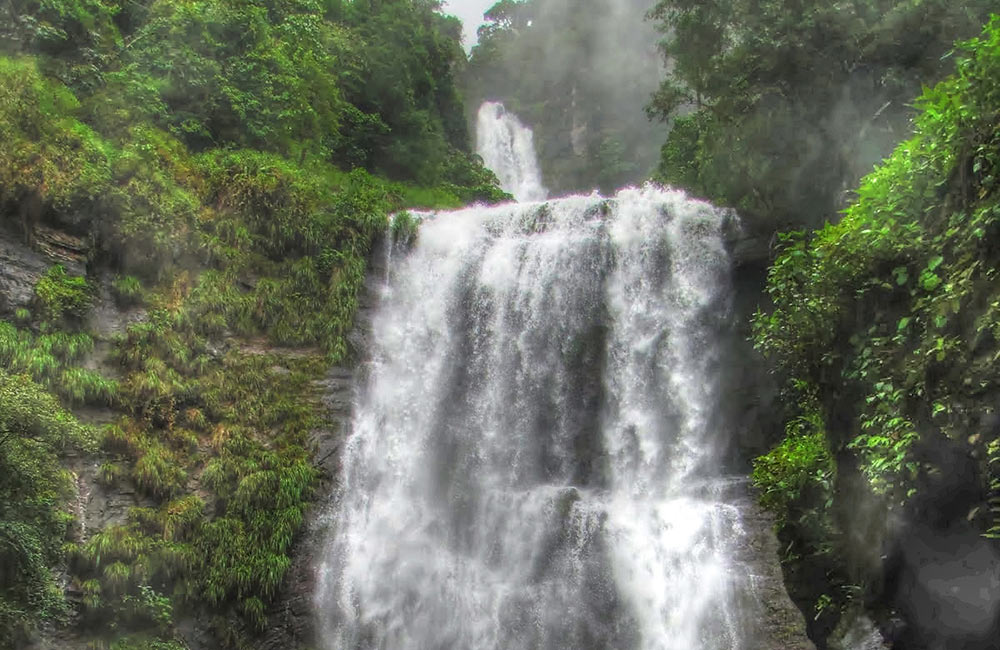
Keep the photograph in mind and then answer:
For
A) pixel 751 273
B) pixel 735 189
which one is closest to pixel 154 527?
pixel 751 273

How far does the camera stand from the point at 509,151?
3412 cm

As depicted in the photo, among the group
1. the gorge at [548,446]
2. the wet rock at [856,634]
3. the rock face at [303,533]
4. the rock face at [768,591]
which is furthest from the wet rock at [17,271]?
the wet rock at [856,634]

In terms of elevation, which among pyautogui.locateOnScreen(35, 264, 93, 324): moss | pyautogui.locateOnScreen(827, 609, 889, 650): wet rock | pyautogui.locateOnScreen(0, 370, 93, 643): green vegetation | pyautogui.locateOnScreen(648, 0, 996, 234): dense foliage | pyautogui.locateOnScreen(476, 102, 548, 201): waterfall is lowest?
pyautogui.locateOnScreen(827, 609, 889, 650): wet rock

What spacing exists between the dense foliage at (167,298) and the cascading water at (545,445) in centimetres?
150

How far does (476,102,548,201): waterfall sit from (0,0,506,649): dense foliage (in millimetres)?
13715

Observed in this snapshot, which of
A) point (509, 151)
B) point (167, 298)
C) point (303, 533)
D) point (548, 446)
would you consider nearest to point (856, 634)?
point (548, 446)

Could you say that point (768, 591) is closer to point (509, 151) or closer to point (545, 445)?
point (545, 445)

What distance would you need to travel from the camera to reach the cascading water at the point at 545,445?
11219 mm

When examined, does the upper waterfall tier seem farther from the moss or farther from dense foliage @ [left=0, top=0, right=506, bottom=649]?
the moss

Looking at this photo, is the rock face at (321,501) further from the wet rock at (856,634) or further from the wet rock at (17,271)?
the wet rock at (856,634)

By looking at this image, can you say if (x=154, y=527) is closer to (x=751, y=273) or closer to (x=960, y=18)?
(x=751, y=273)

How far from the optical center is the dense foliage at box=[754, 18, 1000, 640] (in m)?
5.61

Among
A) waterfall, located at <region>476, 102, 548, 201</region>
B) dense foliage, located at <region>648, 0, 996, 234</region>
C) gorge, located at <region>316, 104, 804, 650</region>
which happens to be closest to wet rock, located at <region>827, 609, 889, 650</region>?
gorge, located at <region>316, 104, 804, 650</region>

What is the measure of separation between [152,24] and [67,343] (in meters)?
9.01
